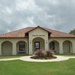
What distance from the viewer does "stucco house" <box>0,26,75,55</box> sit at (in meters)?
30.6

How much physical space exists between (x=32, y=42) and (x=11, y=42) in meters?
3.98

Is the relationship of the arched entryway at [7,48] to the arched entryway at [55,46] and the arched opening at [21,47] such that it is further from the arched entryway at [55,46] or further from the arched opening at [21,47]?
the arched entryway at [55,46]

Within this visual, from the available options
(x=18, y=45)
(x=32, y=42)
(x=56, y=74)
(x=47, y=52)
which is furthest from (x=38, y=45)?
(x=56, y=74)

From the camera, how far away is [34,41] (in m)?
32.8

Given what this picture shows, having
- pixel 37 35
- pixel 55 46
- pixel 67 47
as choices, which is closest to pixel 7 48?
pixel 37 35

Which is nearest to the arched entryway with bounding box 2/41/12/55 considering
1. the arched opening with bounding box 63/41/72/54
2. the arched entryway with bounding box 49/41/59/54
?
the arched entryway with bounding box 49/41/59/54

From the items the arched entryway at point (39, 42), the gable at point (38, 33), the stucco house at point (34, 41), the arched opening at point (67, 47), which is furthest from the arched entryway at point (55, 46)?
the gable at point (38, 33)

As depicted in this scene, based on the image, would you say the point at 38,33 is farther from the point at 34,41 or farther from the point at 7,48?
the point at 7,48

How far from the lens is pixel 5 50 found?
3250 centimetres

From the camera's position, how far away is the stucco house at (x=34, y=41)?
30.6 metres

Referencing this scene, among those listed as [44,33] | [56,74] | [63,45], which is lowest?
[56,74]

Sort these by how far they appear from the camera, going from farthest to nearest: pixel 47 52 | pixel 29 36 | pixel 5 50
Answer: pixel 5 50
pixel 29 36
pixel 47 52

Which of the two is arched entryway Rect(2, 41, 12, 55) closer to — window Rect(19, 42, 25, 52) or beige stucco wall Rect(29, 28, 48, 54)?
window Rect(19, 42, 25, 52)

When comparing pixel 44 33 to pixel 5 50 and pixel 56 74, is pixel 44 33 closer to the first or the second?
pixel 5 50
